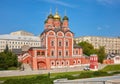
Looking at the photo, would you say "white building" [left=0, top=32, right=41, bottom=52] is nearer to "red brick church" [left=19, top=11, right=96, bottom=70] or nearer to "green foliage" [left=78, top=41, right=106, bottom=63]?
"green foliage" [left=78, top=41, right=106, bottom=63]

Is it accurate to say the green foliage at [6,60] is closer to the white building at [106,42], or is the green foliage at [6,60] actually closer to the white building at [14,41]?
the white building at [14,41]

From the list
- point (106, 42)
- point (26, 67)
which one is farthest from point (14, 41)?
point (106, 42)

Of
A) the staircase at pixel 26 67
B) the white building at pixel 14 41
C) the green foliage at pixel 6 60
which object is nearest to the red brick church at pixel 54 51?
the staircase at pixel 26 67

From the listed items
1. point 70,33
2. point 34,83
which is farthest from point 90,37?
point 34,83

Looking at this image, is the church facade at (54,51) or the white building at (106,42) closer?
the church facade at (54,51)

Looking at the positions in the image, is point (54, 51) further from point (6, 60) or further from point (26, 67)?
point (6, 60)

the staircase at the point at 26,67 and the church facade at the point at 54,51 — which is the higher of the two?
the church facade at the point at 54,51

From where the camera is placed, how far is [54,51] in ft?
190

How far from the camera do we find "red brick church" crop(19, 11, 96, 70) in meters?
55.6

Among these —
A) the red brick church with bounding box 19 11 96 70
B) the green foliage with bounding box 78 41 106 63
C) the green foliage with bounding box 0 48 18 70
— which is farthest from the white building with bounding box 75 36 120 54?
the green foliage with bounding box 0 48 18 70

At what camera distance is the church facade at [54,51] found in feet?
182

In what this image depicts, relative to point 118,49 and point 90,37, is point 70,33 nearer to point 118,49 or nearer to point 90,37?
point 90,37

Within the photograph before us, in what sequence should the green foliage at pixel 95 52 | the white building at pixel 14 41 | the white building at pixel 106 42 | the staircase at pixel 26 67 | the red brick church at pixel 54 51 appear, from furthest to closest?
the white building at pixel 106 42, the white building at pixel 14 41, the green foliage at pixel 95 52, the red brick church at pixel 54 51, the staircase at pixel 26 67

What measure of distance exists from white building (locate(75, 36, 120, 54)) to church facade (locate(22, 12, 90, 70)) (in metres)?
73.5
